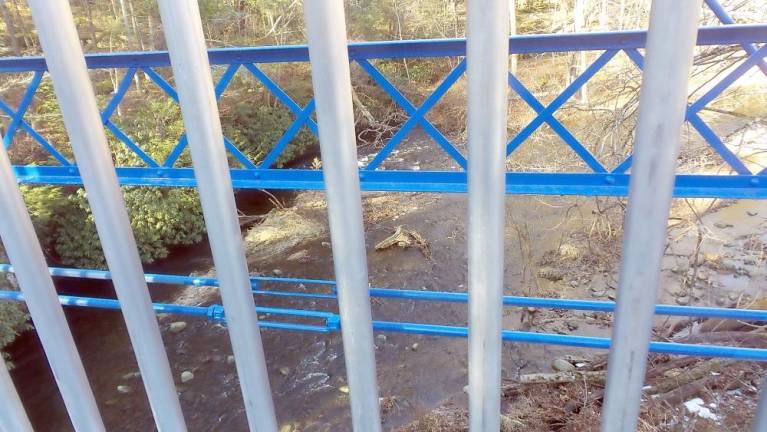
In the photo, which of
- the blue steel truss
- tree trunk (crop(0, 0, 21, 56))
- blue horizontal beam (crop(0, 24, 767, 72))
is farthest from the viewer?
tree trunk (crop(0, 0, 21, 56))

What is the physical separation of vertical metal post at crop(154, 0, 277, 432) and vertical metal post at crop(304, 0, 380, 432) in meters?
0.40

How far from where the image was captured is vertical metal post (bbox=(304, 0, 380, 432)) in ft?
5.82

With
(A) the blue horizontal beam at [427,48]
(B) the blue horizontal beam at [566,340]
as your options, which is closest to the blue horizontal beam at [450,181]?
(A) the blue horizontal beam at [427,48]

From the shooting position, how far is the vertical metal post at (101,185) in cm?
193

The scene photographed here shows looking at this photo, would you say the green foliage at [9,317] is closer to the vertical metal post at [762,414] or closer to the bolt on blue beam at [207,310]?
the bolt on blue beam at [207,310]

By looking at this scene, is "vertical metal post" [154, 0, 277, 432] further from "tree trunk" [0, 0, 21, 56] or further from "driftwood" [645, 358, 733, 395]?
"tree trunk" [0, 0, 21, 56]

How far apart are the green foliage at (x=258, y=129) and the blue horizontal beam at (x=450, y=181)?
12803 millimetres

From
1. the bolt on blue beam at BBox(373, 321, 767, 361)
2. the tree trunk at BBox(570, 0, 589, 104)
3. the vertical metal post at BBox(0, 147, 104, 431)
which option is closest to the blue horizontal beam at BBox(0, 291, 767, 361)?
the bolt on blue beam at BBox(373, 321, 767, 361)

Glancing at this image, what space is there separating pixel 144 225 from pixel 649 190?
14042 mm

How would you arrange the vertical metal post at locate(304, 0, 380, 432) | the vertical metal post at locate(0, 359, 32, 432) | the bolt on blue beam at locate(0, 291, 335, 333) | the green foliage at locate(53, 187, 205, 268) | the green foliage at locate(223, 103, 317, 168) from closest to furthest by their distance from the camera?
the vertical metal post at locate(304, 0, 380, 432), the vertical metal post at locate(0, 359, 32, 432), the bolt on blue beam at locate(0, 291, 335, 333), the green foliage at locate(53, 187, 205, 268), the green foliage at locate(223, 103, 317, 168)

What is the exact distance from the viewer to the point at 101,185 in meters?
2.11

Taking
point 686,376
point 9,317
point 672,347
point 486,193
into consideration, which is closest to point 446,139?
point 672,347

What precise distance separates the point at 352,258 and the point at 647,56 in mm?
1159

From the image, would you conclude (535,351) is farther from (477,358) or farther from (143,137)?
(143,137)
